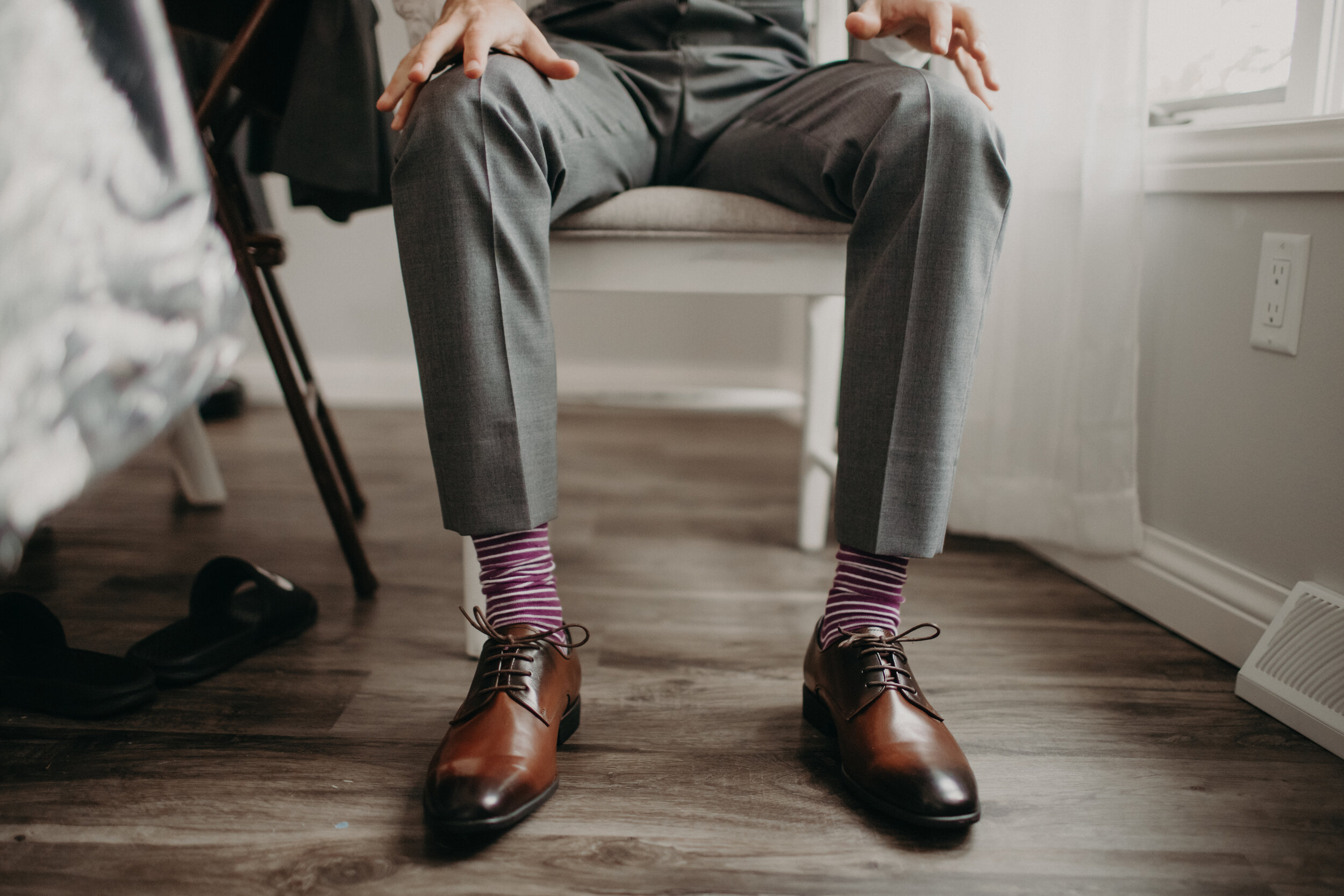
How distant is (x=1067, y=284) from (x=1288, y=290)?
0.74 feet

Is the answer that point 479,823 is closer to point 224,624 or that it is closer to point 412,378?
point 224,624

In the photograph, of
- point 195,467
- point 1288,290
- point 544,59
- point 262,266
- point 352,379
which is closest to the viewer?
point 544,59

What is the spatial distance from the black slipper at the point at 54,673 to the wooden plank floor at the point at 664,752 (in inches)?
0.6

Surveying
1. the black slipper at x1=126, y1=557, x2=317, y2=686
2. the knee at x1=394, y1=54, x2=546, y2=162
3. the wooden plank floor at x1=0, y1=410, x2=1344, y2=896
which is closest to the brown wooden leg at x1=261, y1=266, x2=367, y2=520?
the wooden plank floor at x1=0, y1=410, x2=1344, y2=896

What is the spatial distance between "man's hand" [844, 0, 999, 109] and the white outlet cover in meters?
0.31

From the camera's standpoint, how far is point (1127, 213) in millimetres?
884

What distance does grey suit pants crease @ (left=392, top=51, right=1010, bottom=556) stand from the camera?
0.58m

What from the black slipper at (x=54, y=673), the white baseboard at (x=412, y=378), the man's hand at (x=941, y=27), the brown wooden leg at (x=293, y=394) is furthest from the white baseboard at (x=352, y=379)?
the man's hand at (x=941, y=27)

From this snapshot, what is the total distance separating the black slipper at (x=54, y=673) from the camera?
0.68 meters

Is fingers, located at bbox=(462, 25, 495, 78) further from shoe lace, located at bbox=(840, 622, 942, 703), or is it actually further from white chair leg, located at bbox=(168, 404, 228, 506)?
white chair leg, located at bbox=(168, 404, 228, 506)

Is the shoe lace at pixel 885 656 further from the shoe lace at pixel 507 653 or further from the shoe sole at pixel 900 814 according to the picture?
the shoe lace at pixel 507 653

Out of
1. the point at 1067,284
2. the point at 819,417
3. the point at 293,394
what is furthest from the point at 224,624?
the point at 1067,284

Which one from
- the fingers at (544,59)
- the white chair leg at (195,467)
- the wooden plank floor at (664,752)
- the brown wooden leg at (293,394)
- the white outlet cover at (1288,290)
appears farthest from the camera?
the white chair leg at (195,467)

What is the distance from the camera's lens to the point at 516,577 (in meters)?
0.64
